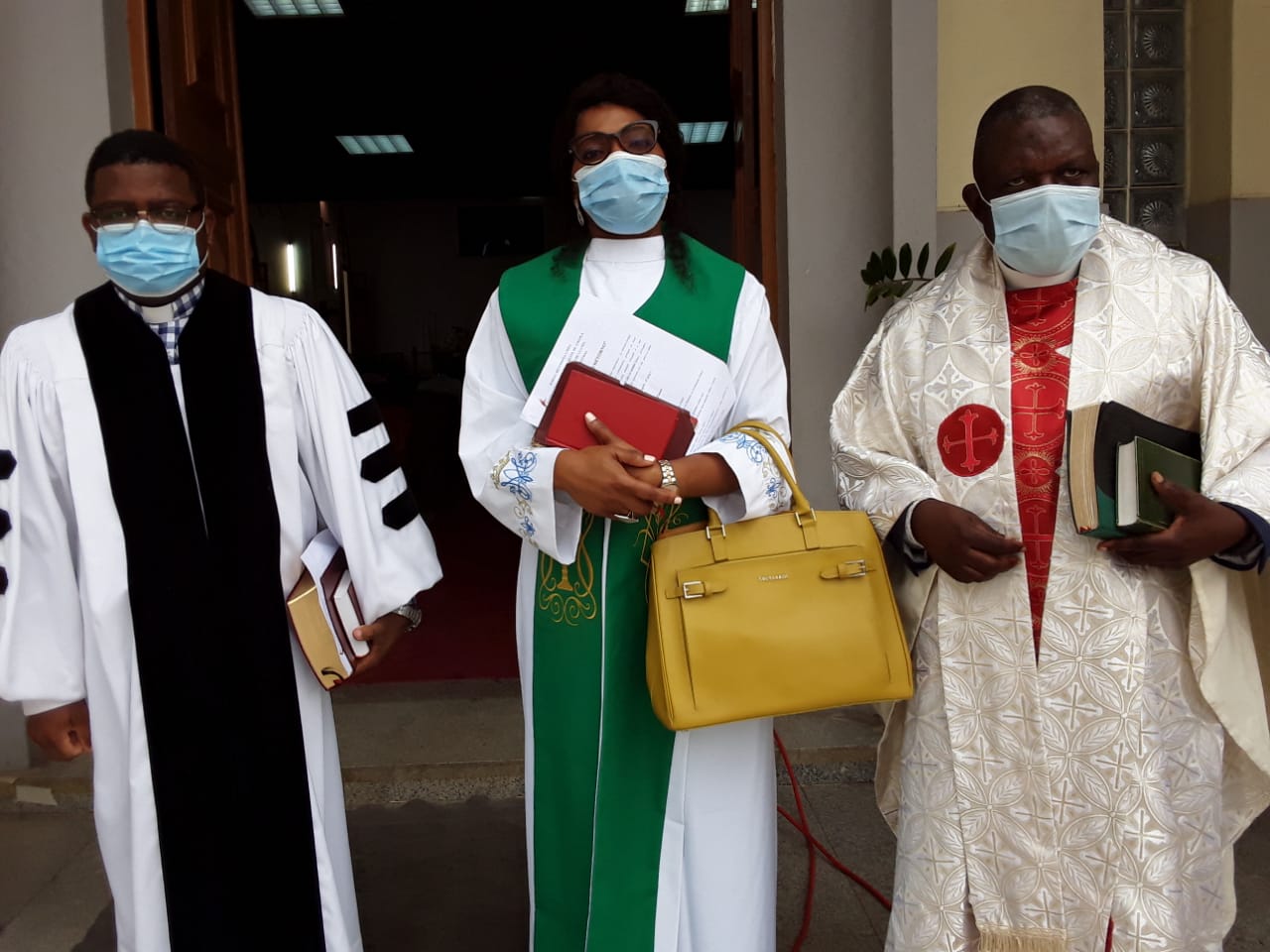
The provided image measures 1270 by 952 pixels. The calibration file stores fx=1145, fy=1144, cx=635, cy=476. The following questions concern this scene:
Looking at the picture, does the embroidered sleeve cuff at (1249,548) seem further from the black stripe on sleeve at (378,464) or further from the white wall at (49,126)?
the white wall at (49,126)

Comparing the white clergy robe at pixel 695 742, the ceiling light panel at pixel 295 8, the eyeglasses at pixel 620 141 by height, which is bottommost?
the white clergy robe at pixel 695 742

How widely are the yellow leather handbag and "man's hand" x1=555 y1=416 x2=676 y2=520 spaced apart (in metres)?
0.10

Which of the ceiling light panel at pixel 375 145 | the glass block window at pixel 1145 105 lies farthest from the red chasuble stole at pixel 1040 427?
the ceiling light panel at pixel 375 145

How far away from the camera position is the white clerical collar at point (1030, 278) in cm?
207

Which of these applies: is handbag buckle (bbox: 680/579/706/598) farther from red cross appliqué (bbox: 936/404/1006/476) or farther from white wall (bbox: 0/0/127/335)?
white wall (bbox: 0/0/127/335)

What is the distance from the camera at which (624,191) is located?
2152 mm

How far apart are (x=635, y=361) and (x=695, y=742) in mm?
738

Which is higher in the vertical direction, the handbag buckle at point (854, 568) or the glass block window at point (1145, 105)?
the glass block window at point (1145, 105)

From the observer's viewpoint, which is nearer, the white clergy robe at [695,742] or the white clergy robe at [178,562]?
the white clergy robe at [178,562]

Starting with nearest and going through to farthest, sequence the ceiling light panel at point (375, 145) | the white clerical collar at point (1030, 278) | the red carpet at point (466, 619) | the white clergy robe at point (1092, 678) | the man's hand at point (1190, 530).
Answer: the man's hand at point (1190, 530), the white clergy robe at point (1092, 678), the white clerical collar at point (1030, 278), the red carpet at point (466, 619), the ceiling light panel at point (375, 145)

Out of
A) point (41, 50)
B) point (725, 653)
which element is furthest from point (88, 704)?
point (41, 50)

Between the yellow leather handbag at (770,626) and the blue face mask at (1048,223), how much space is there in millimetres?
564

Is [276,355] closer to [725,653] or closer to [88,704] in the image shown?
[88,704]

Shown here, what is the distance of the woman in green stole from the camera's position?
220 cm
